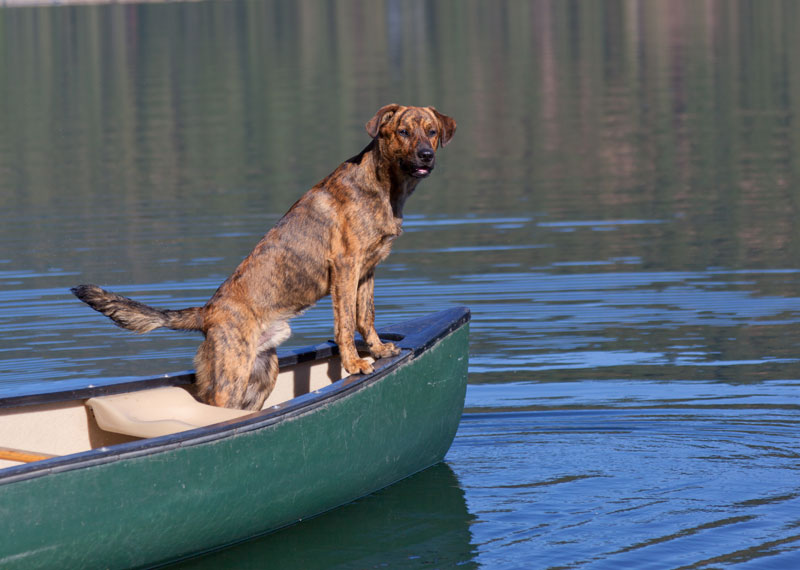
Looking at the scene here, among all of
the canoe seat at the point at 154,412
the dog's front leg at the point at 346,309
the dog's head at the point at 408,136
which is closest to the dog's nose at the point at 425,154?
the dog's head at the point at 408,136

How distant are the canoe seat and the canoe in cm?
1

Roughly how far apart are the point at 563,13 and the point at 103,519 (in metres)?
64.0

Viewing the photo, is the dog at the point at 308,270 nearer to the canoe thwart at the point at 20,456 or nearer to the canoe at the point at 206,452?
the canoe at the point at 206,452

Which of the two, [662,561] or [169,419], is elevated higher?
[169,419]

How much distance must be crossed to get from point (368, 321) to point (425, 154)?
4.18ft

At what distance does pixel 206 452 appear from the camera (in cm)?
746

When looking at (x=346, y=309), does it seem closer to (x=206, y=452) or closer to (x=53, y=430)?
(x=206, y=452)

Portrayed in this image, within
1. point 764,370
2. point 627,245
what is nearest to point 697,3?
point 627,245

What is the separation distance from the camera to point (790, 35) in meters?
46.7

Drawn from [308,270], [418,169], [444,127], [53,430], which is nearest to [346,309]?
[308,270]

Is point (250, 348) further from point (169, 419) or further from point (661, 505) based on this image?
point (661, 505)

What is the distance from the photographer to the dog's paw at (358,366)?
8539 millimetres

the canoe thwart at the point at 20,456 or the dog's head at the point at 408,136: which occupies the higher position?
the dog's head at the point at 408,136

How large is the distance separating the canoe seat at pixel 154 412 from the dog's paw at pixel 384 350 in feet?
3.62
